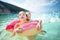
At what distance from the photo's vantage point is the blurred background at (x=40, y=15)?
131cm

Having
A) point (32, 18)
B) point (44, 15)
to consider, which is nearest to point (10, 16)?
point (32, 18)

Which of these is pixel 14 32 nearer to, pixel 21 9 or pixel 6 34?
pixel 6 34

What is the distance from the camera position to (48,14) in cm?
133

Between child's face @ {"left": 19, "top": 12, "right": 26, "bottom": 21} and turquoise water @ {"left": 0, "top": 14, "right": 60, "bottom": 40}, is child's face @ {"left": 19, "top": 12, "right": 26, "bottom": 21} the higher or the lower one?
the higher one

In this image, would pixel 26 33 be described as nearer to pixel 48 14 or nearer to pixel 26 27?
pixel 26 27

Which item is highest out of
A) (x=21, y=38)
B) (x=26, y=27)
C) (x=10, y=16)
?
(x=10, y=16)

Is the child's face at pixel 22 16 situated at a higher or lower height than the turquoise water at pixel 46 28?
higher

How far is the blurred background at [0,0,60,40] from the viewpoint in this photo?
131cm

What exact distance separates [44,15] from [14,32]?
12.8 inches

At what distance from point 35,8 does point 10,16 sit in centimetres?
25

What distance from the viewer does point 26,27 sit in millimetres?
1312

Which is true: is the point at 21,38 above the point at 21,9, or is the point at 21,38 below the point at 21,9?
below

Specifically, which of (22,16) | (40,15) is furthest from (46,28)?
(22,16)

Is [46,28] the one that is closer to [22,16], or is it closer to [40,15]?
[40,15]
